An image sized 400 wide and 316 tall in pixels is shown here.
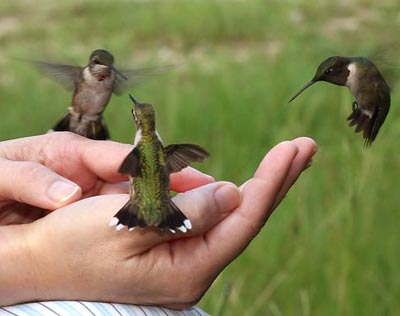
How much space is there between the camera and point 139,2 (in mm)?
5766

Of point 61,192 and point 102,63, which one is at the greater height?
point 102,63

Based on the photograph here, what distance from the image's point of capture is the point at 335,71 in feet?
2.65

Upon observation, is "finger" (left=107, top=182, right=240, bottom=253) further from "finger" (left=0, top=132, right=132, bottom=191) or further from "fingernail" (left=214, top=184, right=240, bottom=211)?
"finger" (left=0, top=132, right=132, bottom=191)

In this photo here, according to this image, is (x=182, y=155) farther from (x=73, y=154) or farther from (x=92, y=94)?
(x=73, y=154)

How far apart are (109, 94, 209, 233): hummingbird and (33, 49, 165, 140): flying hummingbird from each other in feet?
0.60

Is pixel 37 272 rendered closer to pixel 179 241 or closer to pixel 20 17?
pixel 179 241

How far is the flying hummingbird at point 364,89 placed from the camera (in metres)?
0.78

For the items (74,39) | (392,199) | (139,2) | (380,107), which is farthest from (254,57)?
(380,107)

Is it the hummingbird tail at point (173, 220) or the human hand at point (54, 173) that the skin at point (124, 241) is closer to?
the human hand at point (54, 173)

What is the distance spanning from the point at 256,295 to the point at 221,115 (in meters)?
1.13

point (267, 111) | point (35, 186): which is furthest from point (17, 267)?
point (267, 111)

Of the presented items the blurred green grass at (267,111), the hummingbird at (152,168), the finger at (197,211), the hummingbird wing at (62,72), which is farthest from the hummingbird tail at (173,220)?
the hummingbird wing at (62,72)

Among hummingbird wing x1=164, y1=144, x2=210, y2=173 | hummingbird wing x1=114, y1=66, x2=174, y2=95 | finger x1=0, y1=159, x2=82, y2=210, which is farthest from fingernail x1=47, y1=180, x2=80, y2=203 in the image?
hummingbird wing x1=164, y1=144, x2=210, y2=173

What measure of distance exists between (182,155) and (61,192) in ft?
0.80
